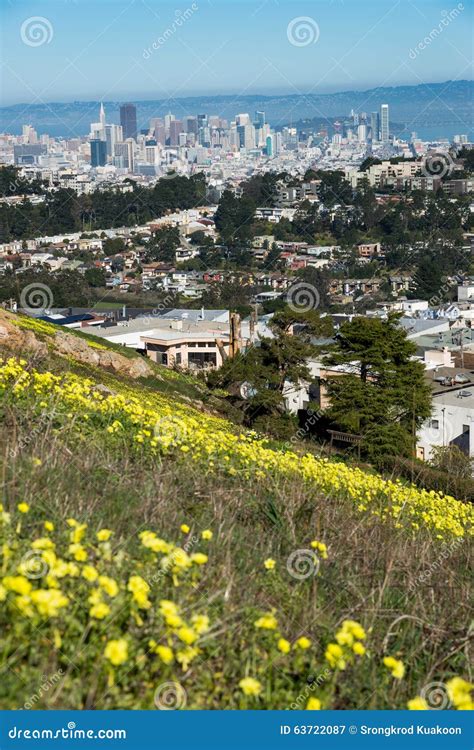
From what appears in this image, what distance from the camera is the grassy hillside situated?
210 cm

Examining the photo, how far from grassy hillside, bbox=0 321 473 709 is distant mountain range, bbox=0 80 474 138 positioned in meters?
148

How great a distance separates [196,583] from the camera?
2.46 meters

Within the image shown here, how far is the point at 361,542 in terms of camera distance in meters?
3.36

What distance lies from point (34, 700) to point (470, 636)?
1.15 meters

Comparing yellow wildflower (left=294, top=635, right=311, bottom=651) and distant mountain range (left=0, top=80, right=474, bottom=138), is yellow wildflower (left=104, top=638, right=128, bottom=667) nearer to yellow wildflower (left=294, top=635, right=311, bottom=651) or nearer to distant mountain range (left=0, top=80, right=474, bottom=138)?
yellow wildflower (left=294, top=635, right=311, bottom=651)

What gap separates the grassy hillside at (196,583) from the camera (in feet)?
6.88

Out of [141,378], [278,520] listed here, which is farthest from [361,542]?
[141,378]

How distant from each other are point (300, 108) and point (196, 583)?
181 m

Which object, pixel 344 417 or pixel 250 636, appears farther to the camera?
pixel 344 417

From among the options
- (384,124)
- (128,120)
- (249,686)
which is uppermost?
(128,120)

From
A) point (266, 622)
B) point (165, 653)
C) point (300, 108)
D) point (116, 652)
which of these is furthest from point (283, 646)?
point (300, 108)

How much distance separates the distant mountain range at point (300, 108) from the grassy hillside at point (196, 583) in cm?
14762

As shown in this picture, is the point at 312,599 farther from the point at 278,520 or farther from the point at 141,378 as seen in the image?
the point at 141,378

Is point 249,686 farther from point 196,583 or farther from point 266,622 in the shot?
point 196,583
